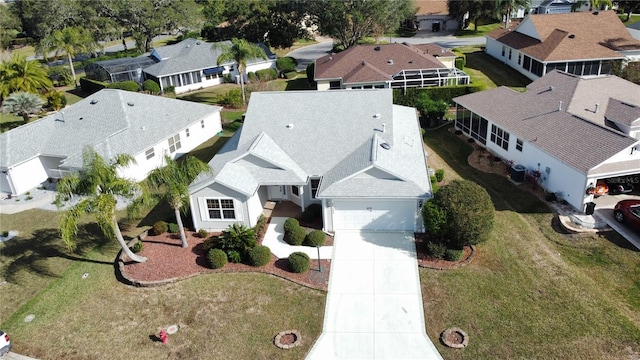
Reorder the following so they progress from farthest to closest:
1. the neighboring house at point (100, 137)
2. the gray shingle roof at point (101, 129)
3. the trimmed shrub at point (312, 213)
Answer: the gray shingle roof at point (101, 129) < the neighboring house at point (100, 137) < the trimmed shrub at point (312, 213)

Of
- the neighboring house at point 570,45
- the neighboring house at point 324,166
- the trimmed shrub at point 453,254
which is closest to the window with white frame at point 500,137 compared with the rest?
the neighboring house at point 324,166

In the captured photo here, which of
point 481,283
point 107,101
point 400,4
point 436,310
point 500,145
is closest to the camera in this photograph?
point 436,310

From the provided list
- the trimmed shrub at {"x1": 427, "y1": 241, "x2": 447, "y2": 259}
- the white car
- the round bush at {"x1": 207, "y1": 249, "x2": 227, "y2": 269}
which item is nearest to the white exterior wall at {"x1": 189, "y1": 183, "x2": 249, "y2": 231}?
the round bush at {"x1": 207, "y1": 249, "x2": 227, "y2": 269}

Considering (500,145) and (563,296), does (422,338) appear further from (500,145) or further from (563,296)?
(500,145)

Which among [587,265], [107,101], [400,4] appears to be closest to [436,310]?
[587,265]

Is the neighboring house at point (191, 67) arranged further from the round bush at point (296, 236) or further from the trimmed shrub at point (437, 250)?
the trimmed shrub at point (437, 250)

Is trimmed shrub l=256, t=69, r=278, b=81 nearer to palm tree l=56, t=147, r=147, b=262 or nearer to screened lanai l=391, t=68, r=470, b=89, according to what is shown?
screened lanai l=391, t=68, r=470, b=89

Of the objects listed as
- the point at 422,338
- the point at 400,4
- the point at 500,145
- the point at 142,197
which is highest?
the point at 400,4
